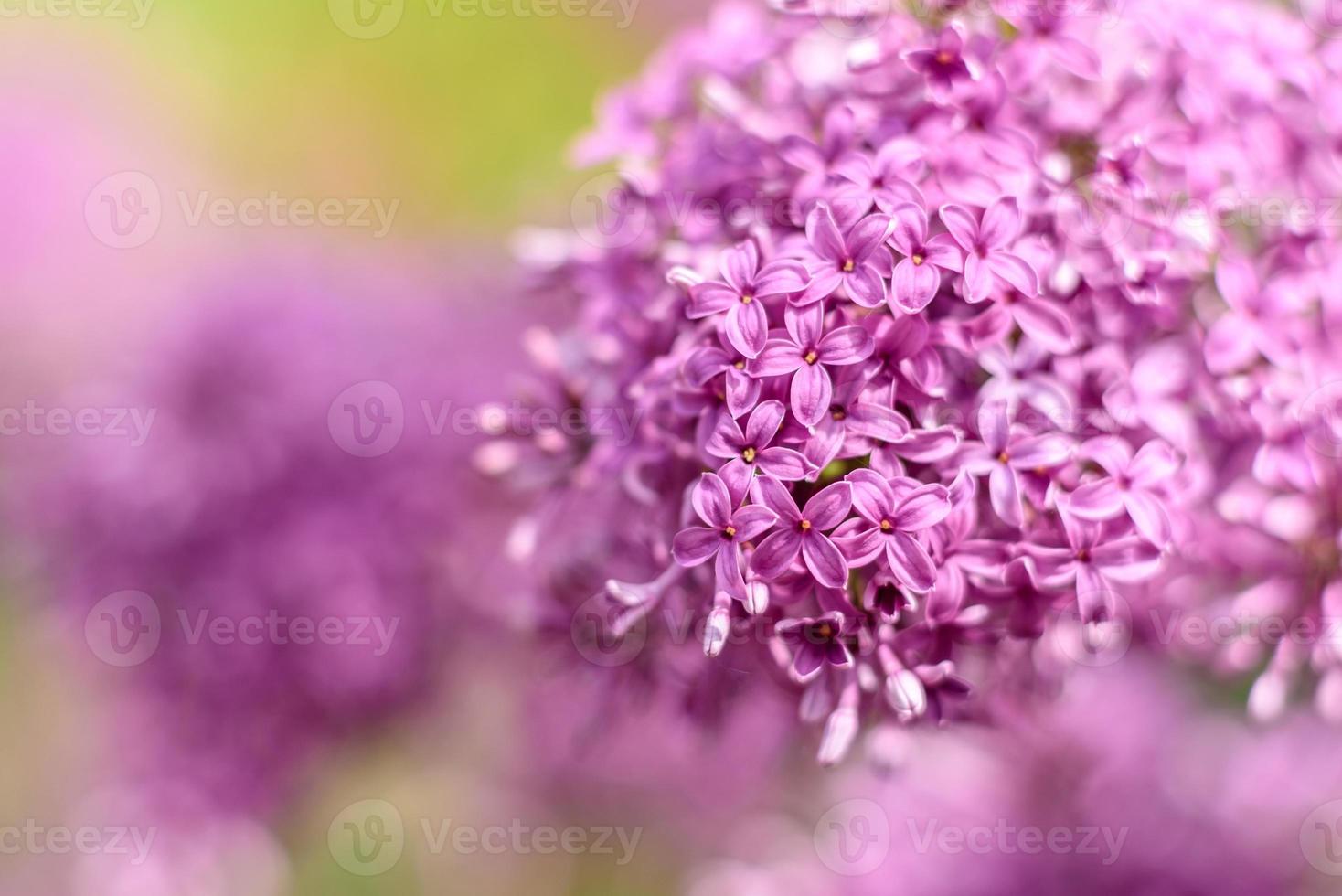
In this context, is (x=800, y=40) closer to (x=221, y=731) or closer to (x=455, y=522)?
(x=455, y=522)

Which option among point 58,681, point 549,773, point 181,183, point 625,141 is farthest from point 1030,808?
point 181,183
